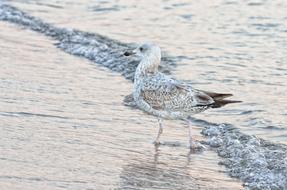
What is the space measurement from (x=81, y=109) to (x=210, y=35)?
477cm

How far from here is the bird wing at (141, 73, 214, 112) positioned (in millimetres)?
8656

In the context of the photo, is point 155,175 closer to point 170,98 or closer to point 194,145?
point 194,145

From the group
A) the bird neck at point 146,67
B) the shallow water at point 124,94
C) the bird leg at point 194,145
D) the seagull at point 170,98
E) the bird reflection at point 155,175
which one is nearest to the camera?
the bird reflection at point 155,175

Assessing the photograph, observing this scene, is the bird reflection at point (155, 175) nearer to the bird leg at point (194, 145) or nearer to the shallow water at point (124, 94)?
the shallow water at point (124, 94)

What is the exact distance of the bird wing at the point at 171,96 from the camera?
28.4 ft

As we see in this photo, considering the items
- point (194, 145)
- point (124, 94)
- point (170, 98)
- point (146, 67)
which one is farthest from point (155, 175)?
point (124, 94)

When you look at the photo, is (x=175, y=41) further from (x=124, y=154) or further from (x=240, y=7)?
(x=124, y=154)

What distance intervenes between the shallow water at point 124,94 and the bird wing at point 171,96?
0.32 m

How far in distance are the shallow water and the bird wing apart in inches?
12.7

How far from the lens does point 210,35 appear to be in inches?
543

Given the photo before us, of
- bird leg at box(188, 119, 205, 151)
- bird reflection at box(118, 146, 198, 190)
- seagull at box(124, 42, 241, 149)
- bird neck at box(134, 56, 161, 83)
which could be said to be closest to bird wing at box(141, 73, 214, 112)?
seagull at box(124, 42, 241, 149)

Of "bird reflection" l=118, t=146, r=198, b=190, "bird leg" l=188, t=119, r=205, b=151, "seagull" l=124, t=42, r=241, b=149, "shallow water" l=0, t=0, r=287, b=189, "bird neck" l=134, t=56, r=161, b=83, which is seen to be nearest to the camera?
"bird reflection" l=118, t=146, r=198, b=190

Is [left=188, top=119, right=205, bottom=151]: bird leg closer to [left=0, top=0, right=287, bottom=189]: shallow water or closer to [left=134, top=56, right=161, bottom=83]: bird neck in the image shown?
[left=0, top=0, right=287, bottom=189]: shallow water

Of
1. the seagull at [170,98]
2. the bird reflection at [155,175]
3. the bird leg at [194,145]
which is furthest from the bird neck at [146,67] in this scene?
the bird reflection at [155,175]
